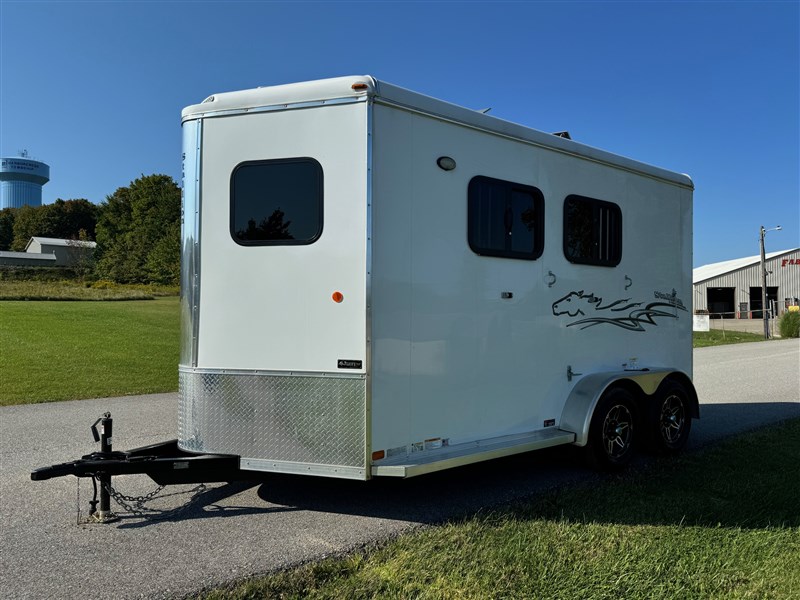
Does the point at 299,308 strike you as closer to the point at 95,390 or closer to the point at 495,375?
the point at 495,375

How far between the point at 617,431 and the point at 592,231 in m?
1.85

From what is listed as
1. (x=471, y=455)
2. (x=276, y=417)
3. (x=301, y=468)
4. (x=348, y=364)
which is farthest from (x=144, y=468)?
(x=471, y=455)

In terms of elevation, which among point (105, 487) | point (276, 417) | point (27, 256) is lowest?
point (105, 487)

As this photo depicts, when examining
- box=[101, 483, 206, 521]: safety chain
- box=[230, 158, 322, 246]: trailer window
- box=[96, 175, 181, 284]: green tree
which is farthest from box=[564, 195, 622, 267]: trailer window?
box=[96, 175, 181, 284]: green tree

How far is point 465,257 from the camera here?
15.0 ft

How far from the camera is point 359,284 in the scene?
406 centimetres

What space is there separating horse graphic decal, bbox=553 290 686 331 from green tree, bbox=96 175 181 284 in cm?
3851

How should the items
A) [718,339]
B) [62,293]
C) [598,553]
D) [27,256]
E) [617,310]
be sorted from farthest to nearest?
1. [27,256]
2. [62,293]
3. [718,339]
4. [617,310]
5. [598,553]

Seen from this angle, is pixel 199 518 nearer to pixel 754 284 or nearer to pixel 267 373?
pixel 267 373

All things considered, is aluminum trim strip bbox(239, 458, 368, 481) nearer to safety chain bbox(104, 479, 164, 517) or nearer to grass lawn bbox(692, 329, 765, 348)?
safety chain bbox(104, 479, 164, 517)

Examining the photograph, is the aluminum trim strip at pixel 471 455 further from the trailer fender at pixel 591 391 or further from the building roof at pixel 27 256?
the building roof at pixel 27 256

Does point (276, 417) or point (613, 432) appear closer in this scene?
point (276, 417)

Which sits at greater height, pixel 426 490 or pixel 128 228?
pixel 128 228

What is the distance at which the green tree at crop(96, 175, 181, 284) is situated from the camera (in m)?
44.7
